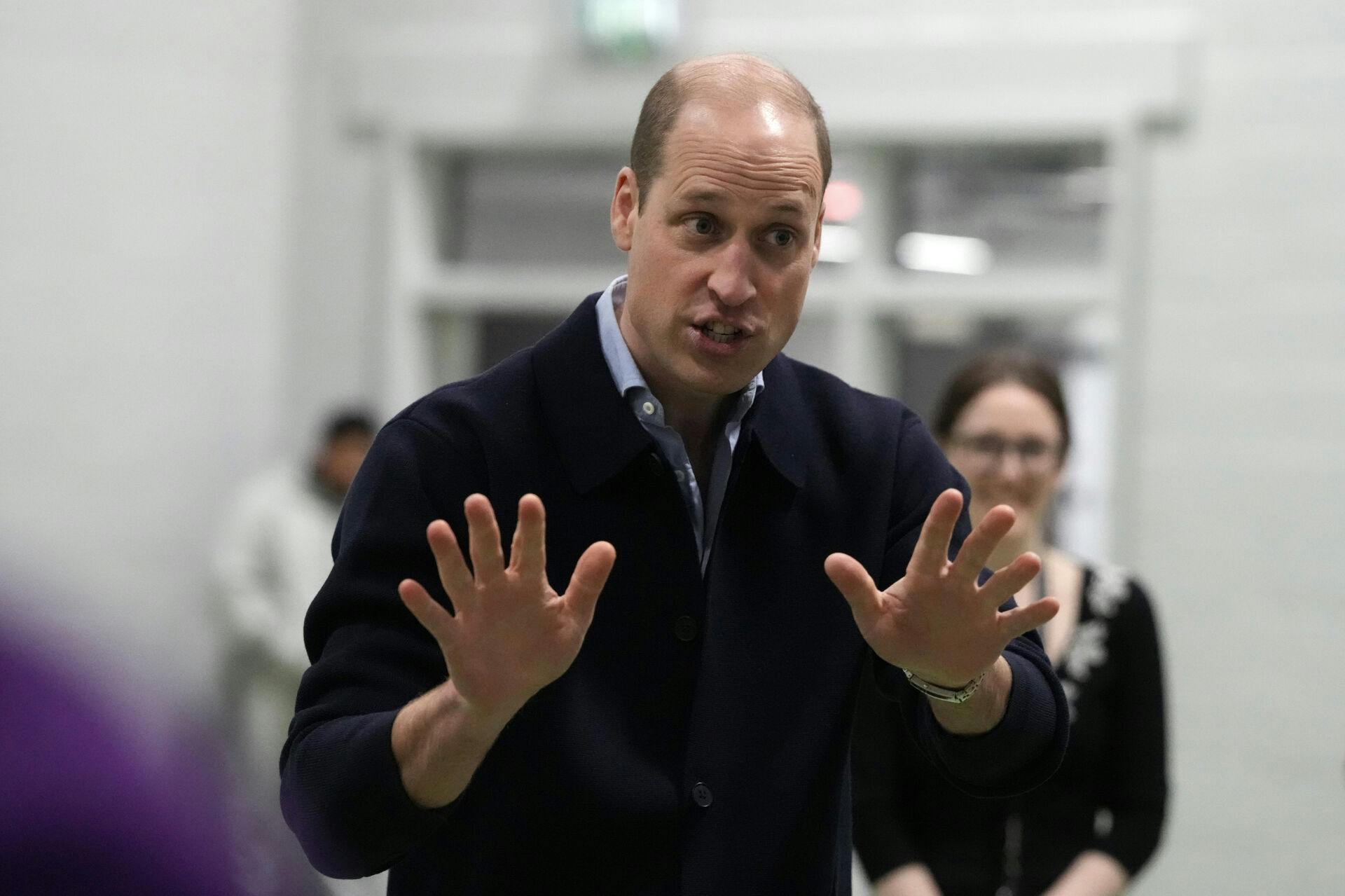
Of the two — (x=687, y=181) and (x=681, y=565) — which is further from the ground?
(x=687, y=181)

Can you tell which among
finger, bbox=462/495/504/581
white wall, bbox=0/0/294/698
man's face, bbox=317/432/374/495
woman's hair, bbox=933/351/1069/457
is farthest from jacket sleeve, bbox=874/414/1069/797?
white wall, bbox=0/0/294/698

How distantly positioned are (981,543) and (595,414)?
0.36 metres

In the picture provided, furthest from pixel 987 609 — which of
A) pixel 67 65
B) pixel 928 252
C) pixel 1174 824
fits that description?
pixel 67 65

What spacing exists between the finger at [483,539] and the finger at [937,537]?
345 millimetres

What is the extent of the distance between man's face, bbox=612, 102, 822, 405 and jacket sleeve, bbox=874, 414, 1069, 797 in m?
0.20

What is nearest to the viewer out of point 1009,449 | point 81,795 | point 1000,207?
point 81,795

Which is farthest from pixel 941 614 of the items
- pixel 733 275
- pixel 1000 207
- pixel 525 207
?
pixel 525 207

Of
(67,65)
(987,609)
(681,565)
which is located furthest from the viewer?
(67,65)

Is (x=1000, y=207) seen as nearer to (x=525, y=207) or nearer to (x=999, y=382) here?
(x=525, y=207)

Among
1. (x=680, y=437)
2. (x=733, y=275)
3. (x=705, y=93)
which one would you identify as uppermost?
(x=705, y=93)

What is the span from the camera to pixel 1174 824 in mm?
4594

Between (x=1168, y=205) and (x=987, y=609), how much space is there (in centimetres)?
374

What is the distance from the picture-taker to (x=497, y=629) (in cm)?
121

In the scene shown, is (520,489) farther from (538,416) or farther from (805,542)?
(805,542)
